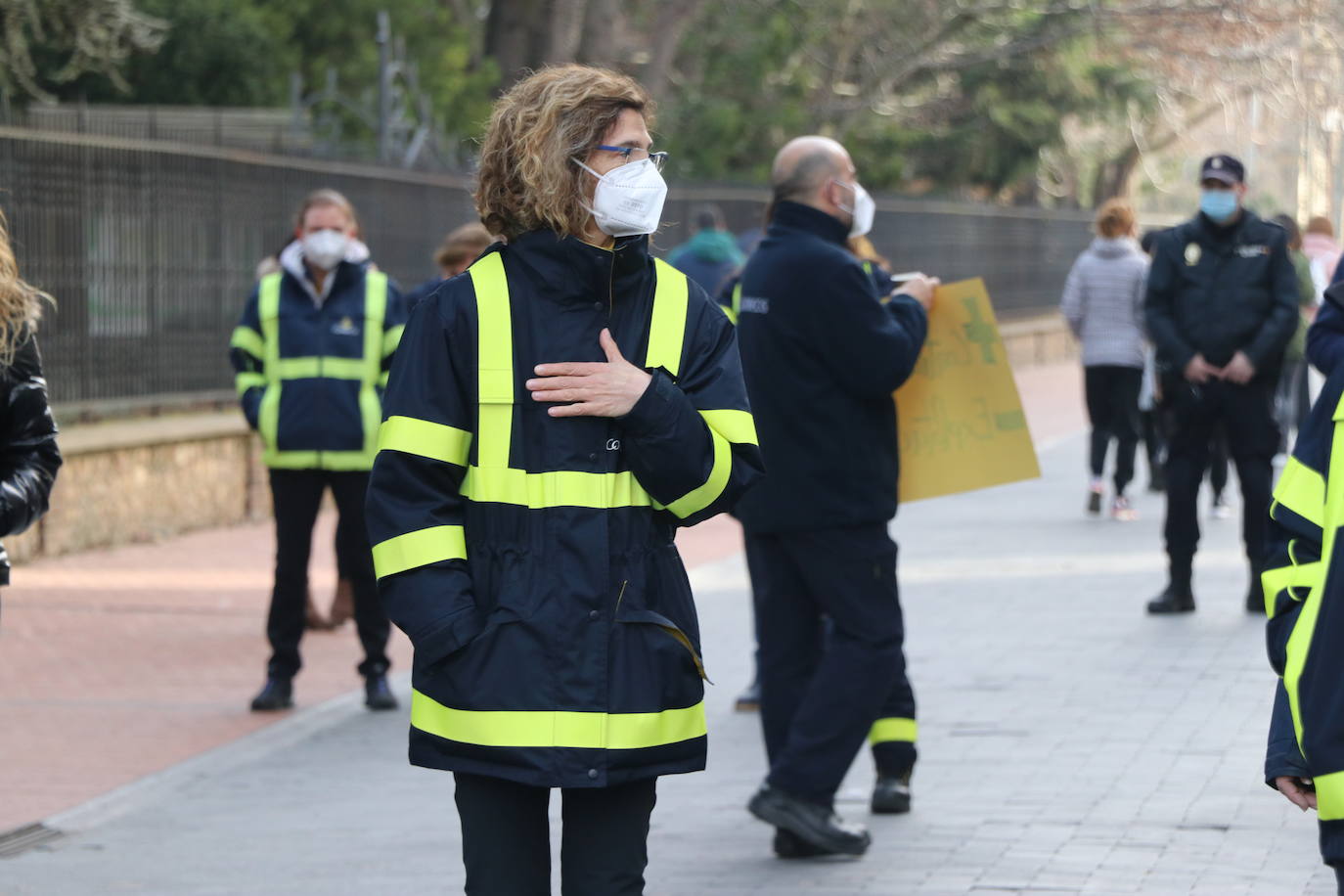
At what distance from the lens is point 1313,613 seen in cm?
302

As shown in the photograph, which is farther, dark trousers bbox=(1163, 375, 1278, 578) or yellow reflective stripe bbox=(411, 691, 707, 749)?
dark trousers bbox=(1163, 375, 1278, 578)

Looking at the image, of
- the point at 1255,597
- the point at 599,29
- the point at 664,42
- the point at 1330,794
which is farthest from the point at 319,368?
the point at 664,42

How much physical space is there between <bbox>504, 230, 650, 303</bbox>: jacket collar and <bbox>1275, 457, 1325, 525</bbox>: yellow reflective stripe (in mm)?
1105

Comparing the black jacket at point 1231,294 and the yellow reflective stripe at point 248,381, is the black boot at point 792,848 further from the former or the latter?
the black jacket at point 1231,294

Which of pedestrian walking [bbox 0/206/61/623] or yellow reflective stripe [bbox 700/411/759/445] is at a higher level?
yellow reflective stripe [bbox 700/411/759/445]

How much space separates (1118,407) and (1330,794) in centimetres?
1102

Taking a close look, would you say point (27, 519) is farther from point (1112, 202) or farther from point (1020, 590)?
point (1112, 202)

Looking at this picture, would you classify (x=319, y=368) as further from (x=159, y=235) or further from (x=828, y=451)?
(x=159, y=235)

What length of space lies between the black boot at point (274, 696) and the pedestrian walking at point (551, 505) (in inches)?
184

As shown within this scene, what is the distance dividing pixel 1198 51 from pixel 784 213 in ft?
97.8

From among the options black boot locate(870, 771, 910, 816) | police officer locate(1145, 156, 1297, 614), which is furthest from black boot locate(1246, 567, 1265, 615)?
black boot locate(870, 771, 910, 816)

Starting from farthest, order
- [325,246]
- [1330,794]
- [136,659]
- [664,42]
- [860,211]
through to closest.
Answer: [664,42]
[136,659]
[325,246]
[860,211]
[1330,794]

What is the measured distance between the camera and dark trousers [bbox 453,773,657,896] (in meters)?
3.56

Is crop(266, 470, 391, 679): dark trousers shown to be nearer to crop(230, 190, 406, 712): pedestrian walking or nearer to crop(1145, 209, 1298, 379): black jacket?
crop(230, 190, 406, 712): pedestrian walking
